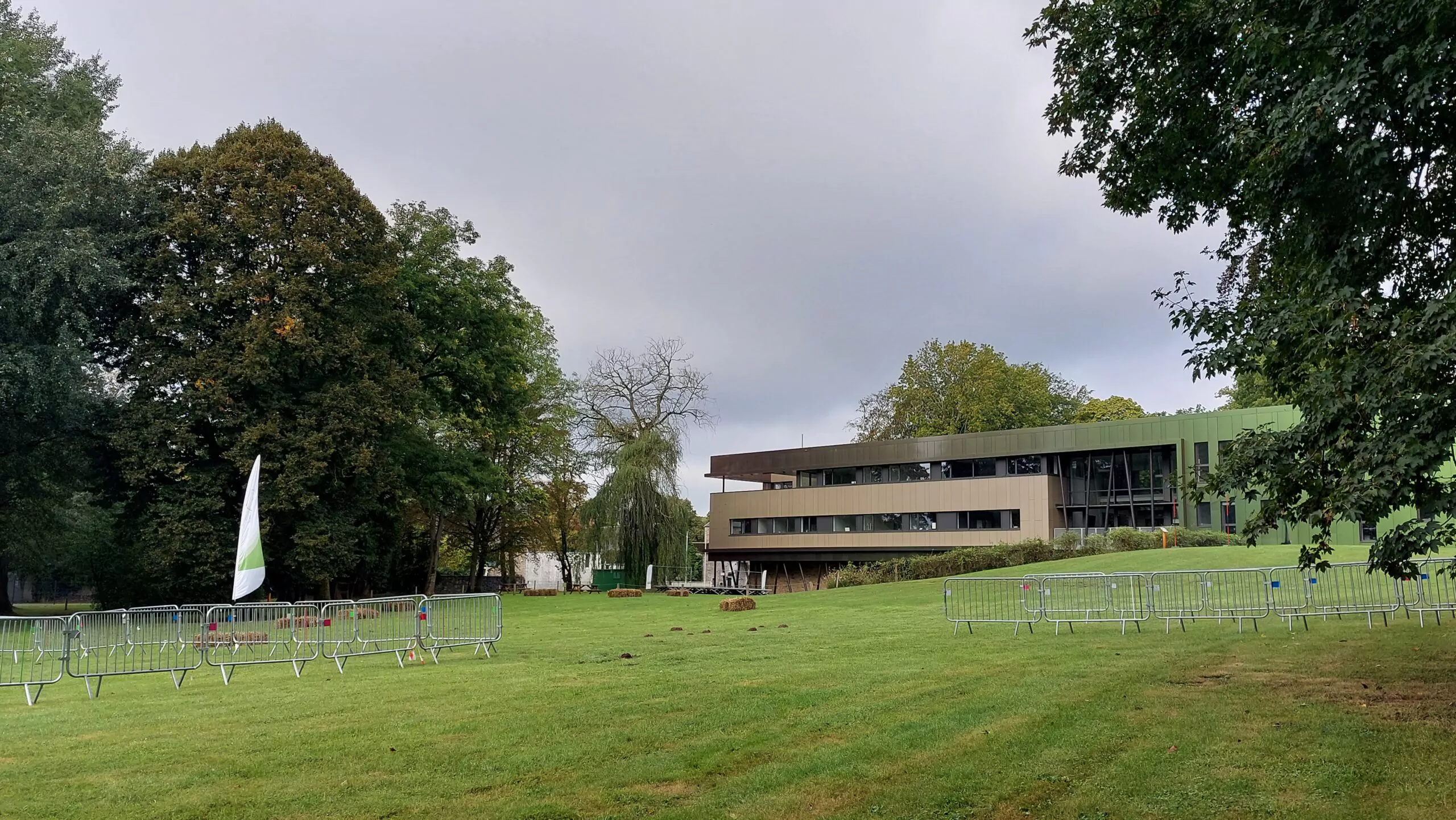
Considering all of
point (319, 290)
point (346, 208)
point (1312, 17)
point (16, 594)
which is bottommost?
point (16, 594)

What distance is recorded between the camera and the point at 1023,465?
162ft

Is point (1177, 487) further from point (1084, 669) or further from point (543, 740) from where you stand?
point (543, 740)

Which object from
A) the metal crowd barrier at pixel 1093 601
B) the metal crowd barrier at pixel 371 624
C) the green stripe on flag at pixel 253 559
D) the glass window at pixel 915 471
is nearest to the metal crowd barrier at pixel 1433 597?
the metal crowd barrier at pixel 1093 601

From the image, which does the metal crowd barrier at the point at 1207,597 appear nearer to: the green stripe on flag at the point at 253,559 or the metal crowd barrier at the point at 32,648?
the green stripe on flag at the point at 253,559

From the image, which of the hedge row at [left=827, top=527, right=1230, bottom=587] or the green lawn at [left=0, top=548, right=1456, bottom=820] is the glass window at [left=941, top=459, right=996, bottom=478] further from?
the green lawn at [left=0, top=548, right=1456, bottom=820]

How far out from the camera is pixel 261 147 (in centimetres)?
3322

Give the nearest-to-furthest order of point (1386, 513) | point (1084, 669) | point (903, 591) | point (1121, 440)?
point (1386, 513)
point (1084, 669)
point (903, 591)
point (1121, 440)

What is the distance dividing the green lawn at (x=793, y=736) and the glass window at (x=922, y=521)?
1456 inches

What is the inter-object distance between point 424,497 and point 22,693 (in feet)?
92.1

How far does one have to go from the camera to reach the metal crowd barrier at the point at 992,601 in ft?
57.2

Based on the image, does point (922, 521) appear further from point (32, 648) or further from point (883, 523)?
point (32, 648)

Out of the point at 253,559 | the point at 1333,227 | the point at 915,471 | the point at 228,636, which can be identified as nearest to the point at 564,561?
the point at 915,471

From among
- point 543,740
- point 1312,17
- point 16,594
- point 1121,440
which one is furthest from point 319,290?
point 16,594

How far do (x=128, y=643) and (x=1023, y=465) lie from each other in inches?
1687
